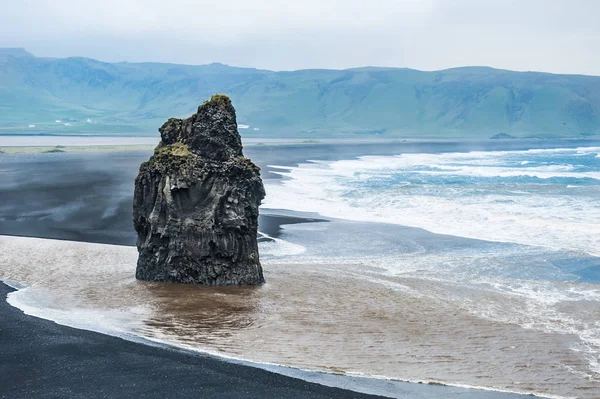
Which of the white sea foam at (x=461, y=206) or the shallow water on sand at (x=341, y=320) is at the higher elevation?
the white sea foam at (x=461, y=206)

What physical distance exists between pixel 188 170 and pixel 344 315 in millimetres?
6844

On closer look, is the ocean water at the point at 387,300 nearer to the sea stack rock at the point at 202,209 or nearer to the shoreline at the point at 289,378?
the shoreline at the point at 289,378

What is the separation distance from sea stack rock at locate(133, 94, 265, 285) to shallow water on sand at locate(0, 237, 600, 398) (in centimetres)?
69

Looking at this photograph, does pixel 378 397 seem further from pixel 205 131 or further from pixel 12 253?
pixel 12 253

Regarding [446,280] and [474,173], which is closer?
[446,280]

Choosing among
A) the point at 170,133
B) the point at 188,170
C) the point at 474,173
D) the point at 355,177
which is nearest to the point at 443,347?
the point at 188,170

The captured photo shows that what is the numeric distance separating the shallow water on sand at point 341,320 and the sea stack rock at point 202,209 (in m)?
0.69

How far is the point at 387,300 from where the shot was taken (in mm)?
20109

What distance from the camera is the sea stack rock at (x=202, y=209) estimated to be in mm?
21531

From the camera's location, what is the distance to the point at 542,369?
1462cm

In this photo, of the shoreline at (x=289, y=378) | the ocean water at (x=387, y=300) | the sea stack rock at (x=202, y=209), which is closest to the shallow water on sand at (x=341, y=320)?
the ocean water at (x=387, y=300)

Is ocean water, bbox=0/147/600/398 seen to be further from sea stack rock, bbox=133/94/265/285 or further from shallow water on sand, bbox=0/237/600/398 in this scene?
sea stack rock, bbox=133/94/265/285

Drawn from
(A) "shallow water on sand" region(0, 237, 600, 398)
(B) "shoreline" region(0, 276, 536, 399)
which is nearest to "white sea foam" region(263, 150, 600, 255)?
(A) "shallow water on sand" region(0, 237, 600, 398)

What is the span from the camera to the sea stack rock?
2153 centimetres
